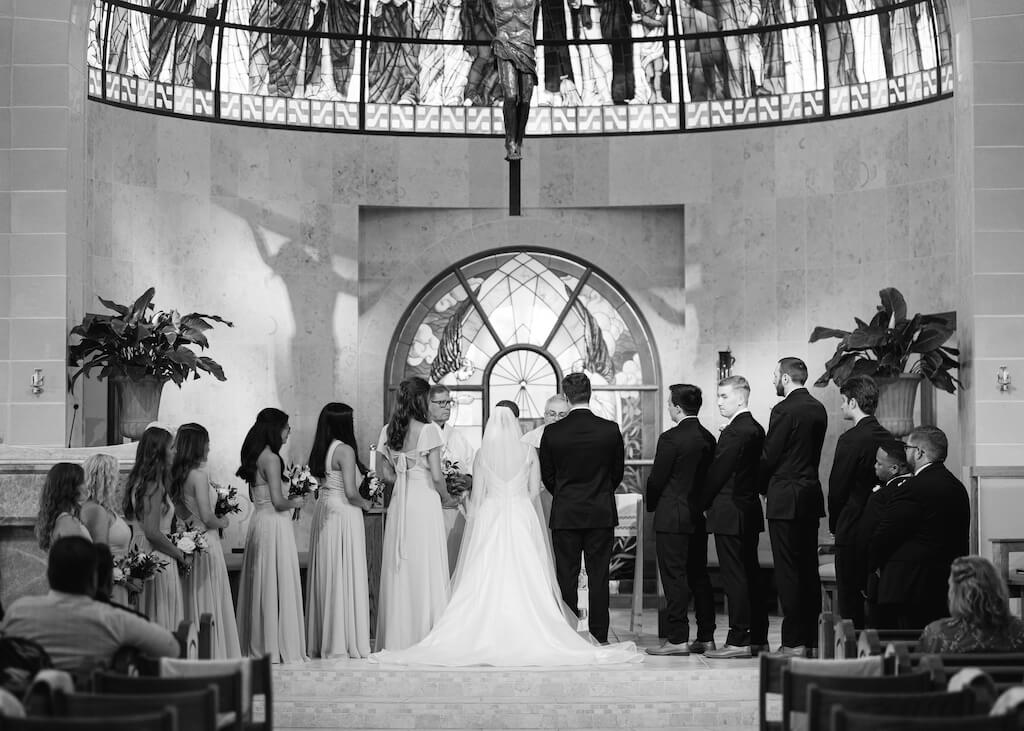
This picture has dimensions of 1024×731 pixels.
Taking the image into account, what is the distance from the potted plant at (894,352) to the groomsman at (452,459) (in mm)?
2929

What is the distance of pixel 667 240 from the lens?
14133 millimetres

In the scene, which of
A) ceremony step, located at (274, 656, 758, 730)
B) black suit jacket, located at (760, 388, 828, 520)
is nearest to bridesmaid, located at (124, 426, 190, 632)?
ceremony step, located at (274, 656, 758, 730)

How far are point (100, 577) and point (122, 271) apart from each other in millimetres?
7020

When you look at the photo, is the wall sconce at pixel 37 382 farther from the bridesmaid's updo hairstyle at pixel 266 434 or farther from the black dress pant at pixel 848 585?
the black dress pant at pixel 848 585

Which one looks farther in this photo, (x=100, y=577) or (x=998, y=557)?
(x=998, y=557)

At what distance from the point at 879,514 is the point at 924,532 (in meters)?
0.26

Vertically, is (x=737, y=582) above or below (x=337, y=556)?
below

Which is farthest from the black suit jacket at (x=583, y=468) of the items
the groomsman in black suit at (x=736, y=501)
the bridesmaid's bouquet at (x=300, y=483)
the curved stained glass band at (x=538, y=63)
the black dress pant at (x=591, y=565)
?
the curved stained glass band at (x=538, y=63)

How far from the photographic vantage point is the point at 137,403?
11062 mm

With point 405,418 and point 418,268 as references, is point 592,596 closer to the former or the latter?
point 405,418

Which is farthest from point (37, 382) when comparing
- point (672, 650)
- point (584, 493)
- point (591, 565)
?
point (672, 650)

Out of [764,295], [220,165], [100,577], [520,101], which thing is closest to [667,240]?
[764,295]

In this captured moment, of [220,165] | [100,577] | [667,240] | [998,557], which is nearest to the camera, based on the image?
[100,577]

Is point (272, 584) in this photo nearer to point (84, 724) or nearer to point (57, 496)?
point (57, 496)
